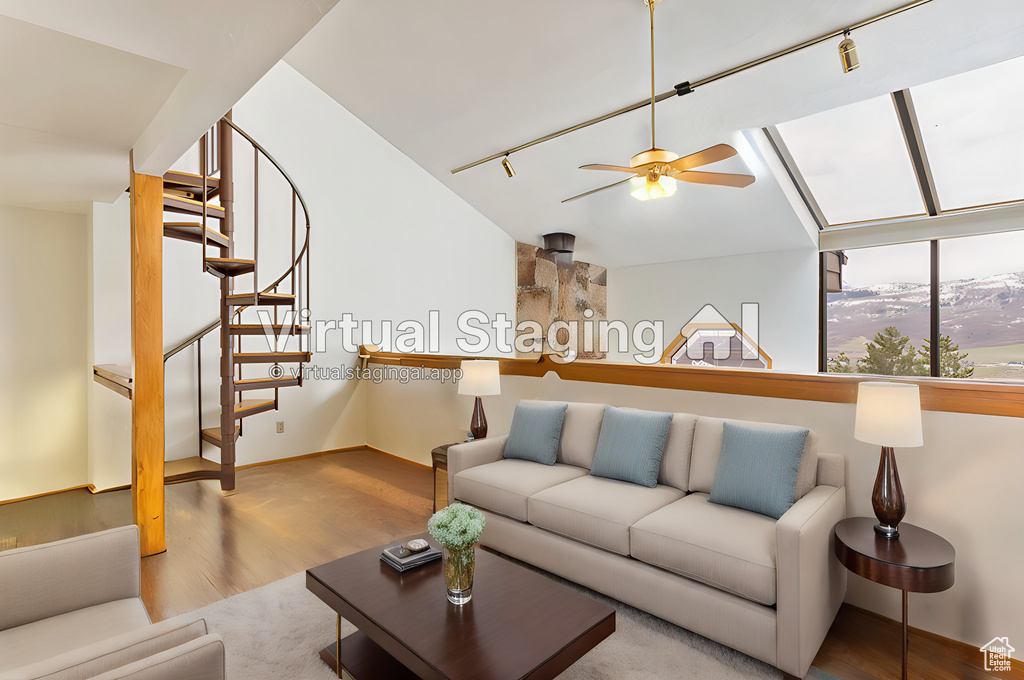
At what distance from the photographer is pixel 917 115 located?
4.29 metres

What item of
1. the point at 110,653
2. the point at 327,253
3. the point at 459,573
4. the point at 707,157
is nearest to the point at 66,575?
the point at 110,653

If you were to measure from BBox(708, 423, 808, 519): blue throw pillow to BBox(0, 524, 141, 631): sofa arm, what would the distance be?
8.19ft

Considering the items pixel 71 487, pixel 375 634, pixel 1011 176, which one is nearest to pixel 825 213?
pixel 1011 176

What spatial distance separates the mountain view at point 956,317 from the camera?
4.90 meters

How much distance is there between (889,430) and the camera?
200cm

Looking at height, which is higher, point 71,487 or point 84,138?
point 84,138

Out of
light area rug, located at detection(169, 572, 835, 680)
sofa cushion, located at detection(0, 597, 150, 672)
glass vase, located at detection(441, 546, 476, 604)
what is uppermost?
glass vase, located at detection(441, 546, 476, 604)

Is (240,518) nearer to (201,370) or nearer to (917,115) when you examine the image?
(201,370)

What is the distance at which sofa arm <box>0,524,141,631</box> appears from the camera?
65.4 inches

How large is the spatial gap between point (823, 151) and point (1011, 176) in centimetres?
153

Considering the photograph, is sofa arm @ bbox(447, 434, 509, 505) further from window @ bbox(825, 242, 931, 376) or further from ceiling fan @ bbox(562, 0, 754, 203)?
window @ bbox(825, 242, 931, 376)

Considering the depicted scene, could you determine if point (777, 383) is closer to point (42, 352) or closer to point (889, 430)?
point (889, 430)

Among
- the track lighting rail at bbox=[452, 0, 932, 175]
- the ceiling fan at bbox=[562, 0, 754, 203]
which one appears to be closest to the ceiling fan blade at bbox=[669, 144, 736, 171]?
the ceiling fan at bbox=[562, 0, 754, 203]

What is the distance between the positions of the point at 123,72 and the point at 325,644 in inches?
104
